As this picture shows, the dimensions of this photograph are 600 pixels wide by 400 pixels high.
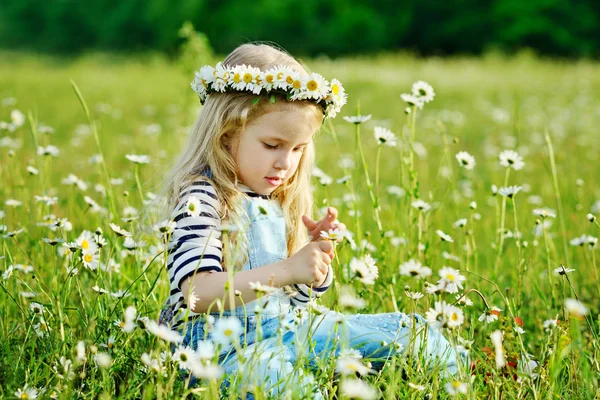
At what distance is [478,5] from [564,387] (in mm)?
26896

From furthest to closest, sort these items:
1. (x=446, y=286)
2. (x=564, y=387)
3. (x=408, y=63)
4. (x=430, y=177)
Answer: (x=408, y=63)
(x=430, y=177)
(x=564, y=387)
(x=446, y=286)

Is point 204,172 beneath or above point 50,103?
above

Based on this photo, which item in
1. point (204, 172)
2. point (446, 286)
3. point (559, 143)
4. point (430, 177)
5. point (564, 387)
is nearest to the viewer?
point (446, 286)

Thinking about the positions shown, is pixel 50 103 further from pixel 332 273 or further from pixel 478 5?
pixel 478 5

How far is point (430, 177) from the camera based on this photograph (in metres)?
5.68

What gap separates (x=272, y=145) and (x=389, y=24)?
26687 millimetres

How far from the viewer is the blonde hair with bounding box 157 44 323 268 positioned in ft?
6.86

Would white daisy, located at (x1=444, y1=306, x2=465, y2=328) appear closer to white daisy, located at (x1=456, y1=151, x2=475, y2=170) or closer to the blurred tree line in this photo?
white daisy, located at (x1=456, y1=151, x2=475, y2=170)

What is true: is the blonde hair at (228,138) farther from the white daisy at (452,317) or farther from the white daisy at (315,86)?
the white daisy at (452,317)

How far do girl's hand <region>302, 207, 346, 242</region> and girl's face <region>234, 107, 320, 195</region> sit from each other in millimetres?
171

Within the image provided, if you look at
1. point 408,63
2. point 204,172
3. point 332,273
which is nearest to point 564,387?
point 332,273

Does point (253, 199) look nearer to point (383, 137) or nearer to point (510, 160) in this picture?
point (383, 137)

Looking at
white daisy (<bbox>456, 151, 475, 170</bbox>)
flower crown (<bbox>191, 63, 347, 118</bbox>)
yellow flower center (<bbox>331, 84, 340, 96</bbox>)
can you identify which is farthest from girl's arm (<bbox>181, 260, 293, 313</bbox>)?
white daisy (<bbox>456, 151, 475, 170</bbox>)

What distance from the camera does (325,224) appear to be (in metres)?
2.03
